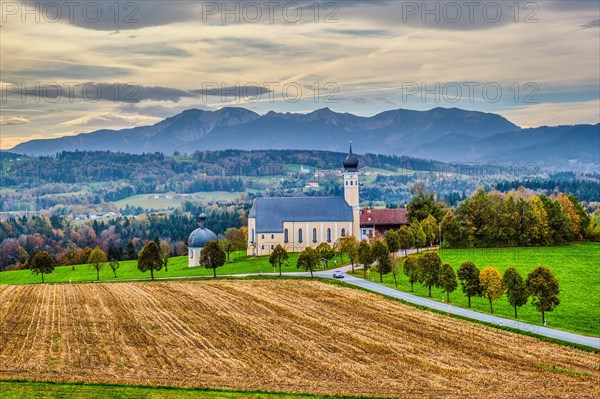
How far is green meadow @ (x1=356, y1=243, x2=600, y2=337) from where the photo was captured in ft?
192

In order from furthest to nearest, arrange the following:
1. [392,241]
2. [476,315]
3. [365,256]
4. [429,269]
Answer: [392,241] < [365,256] < [429,269] < [476,315]

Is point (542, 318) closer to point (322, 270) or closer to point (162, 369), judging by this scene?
point (162, 369)

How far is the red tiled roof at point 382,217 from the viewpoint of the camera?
12507cm

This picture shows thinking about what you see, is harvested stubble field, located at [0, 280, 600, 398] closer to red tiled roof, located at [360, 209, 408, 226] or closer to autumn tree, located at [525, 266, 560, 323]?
autumn tree, located at [525, 266, 560, 323]

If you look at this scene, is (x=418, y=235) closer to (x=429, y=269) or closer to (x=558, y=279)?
(x=558, y=279)

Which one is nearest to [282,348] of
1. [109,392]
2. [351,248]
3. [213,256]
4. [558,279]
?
[109,392]

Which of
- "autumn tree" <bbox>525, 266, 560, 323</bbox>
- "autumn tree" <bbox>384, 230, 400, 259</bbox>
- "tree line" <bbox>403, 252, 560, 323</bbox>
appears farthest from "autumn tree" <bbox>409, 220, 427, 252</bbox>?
"autumn tree" <bbox>525, 266, 560, 323</bbox>

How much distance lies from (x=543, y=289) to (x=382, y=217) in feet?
230

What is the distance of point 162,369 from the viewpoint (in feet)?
127

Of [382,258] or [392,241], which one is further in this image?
[392,241]

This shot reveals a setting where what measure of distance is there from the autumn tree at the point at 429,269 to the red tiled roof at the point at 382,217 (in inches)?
2144

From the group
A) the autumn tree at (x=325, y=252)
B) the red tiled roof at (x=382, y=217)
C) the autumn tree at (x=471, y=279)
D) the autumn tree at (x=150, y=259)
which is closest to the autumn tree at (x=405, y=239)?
the autumn tree at (x=325, y=252)

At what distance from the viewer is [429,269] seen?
227 feet

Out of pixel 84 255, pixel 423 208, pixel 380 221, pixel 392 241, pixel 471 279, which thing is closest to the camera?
pixel 471 279
